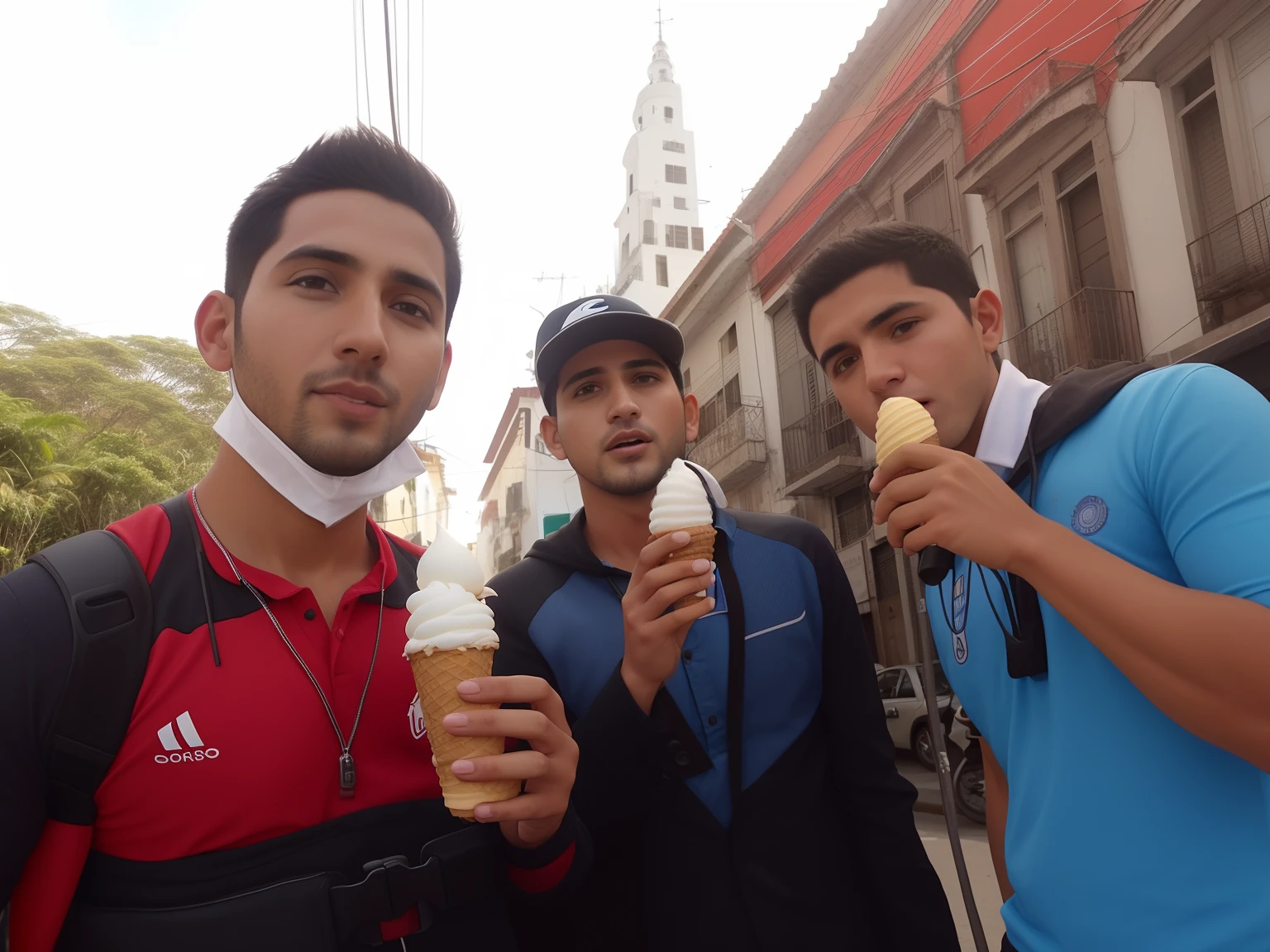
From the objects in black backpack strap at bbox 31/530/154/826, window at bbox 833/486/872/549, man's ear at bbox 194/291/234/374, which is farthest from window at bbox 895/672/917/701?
black backpack strap at bbox 31/530/154/826

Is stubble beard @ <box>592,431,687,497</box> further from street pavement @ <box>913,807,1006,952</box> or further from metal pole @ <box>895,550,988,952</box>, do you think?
street pavement @ <box>913,807,1006,952</box>

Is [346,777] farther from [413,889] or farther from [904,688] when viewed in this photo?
[904,688]

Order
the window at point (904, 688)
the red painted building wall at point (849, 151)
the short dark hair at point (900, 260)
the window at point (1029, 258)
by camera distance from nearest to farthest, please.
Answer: the short dark hair at point (900, 260) → the window at point (1029, 258) → the window at point (904, 688) → the red painted building wall at point (849, 151)

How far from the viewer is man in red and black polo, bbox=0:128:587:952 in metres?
1.41

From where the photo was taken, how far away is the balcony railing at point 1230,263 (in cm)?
762

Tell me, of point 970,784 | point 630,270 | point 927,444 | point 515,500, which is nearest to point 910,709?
point 970,784

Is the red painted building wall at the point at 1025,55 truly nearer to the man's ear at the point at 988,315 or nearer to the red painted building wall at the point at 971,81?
the red painted building wall at the point at 971,81

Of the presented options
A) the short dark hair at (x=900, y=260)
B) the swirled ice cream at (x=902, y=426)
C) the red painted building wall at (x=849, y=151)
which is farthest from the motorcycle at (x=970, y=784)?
the red painted building wall at (x=849, y=151)

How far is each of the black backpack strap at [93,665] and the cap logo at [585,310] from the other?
4.92 ft

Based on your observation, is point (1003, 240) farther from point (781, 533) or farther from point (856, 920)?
point (856, 920)

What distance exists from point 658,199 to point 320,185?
52.4m

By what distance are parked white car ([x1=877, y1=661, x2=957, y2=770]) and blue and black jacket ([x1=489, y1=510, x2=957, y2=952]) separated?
9.93 m

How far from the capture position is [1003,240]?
11609 mm

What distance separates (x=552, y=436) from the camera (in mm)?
2809
